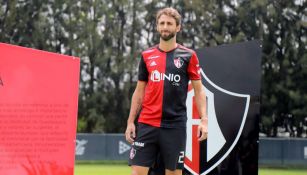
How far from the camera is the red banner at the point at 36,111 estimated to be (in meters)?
5.27

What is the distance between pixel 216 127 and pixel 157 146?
1737 mm

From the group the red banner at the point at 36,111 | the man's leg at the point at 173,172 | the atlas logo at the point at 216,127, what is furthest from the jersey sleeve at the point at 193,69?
the atlas logo at the point at 216,127

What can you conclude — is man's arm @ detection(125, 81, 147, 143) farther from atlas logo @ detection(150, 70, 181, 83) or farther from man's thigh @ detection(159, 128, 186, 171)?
man's thigh @ detection(159, 128, 186, 171)

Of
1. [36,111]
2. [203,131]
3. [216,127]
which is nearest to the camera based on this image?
[203,131]

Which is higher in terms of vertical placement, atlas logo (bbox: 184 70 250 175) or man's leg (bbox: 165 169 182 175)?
atlas logo (bbox: 184 70 250 175)

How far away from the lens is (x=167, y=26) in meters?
4.36

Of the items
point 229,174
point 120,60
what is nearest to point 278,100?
point 120,60

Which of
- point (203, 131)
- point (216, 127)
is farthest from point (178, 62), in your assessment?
point (216, 127)

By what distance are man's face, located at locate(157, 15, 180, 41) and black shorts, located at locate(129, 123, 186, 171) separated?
0.64 m

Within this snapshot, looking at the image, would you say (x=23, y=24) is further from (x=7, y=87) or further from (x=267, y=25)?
(x=7, y=87)

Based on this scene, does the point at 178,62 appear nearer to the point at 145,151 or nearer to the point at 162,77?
the point at 162,77

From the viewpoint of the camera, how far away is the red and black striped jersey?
434 cm

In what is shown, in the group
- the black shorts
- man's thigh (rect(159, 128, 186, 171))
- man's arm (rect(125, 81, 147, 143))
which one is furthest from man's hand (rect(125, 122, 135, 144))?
Answer: man's thigh (rect(159, 128, 186, 171))

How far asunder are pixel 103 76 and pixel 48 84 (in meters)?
24.3
